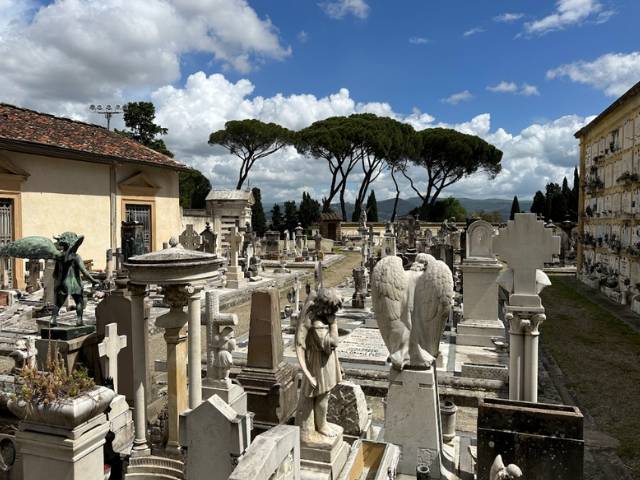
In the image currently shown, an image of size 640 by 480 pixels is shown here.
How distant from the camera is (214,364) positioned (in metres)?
5.88

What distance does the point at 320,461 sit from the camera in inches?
175

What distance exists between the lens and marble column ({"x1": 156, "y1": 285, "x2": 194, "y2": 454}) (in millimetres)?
5027

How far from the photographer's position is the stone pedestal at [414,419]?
15.7 ft

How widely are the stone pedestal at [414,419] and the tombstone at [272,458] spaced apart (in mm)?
1680

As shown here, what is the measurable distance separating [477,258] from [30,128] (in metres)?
18.4

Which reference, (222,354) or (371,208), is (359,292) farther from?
(371,208)

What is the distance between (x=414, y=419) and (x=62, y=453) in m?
3.23

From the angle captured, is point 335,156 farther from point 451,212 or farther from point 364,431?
point 364,431

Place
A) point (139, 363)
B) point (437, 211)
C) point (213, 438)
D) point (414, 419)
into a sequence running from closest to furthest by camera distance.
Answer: point (213, 438) → point (414, 419) → point (139, 363) → point (437, 211)

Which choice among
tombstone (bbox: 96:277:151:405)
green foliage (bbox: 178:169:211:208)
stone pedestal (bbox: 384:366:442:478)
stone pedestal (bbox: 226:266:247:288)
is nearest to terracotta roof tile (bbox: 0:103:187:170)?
stone pedestal (bbox: 226:266:247:288)

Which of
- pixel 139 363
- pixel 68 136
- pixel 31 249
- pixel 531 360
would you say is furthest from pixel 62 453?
pixel 68 136

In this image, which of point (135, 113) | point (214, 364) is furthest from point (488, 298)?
point (135, 113)

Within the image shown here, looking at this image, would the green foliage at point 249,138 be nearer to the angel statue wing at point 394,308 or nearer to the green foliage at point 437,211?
the green foliage at point 437,211

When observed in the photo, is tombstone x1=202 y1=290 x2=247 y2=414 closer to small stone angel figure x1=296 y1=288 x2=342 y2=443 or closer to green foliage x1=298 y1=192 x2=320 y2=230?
small stone angel figure x1=296 y1=288 x2=342 y2=443
